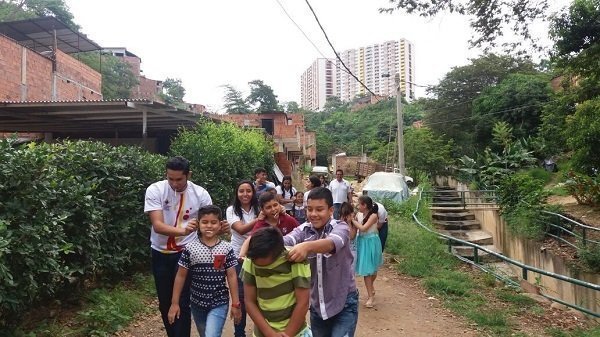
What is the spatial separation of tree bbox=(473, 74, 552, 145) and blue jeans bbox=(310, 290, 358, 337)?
22.7 m

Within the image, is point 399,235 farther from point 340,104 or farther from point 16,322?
point 340,104

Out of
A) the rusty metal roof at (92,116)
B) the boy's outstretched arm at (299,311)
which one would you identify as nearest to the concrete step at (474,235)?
the rusty metal roof at (92,116)

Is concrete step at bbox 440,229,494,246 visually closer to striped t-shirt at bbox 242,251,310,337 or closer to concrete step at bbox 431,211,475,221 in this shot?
concrete step at bbox 431,211,475,221

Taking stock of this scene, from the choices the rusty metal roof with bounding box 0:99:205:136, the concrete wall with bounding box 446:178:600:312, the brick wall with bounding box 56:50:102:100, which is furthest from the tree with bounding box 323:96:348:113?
the rusty metal roof with bounding box 0:99:205:136

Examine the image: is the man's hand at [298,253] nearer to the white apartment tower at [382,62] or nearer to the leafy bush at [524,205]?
the leafy bush at [524,205]

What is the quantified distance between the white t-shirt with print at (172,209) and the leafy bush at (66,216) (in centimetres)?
88

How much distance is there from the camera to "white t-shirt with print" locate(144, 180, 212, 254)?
3641 millimetres

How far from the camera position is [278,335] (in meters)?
2.54

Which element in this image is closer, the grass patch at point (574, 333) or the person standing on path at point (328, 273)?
the person standing on path at point (328, 273)

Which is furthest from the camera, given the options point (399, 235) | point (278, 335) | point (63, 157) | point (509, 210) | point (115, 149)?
point (509, 210)

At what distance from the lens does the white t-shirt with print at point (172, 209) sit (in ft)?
11.9

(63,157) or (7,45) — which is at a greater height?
(7,45)

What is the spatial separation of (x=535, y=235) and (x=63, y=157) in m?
10.6

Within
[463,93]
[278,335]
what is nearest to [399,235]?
[278,335]
